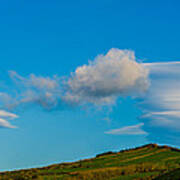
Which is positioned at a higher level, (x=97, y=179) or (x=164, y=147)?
(x=164, y=147)

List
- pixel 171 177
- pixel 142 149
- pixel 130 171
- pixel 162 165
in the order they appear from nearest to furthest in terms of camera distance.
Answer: pixel 171 177
pixel 130 171
pixel 162 165
pixel 142 149

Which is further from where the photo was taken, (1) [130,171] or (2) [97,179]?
(1) [130,171]

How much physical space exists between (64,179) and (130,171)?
8570 mm

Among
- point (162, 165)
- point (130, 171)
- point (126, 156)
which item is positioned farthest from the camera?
point (126, 156)

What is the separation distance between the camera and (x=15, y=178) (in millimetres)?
36281

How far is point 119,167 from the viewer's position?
4094 centimetres

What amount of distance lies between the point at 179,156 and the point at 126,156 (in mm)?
8205

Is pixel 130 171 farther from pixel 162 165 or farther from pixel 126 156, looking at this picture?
pixel 126 156

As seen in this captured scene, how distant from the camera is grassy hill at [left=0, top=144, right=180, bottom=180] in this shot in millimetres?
36312

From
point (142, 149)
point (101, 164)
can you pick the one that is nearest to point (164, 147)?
point (142, 149)

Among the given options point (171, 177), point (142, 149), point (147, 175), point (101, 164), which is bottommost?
point (171, 177)

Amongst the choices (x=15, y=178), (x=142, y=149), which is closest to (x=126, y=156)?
(x=142, y=149)

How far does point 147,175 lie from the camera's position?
36.1m

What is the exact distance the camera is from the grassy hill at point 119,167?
3631 cm
